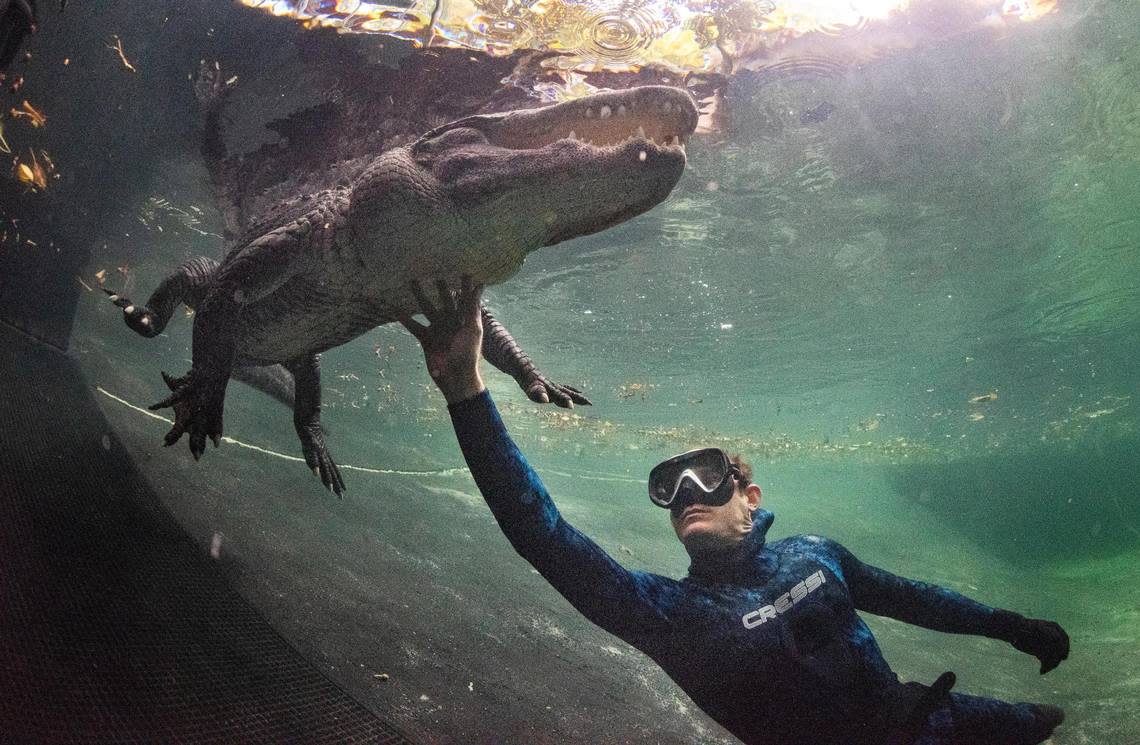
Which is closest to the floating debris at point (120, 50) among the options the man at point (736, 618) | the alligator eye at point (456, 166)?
the alligator eye at point (456, 166)

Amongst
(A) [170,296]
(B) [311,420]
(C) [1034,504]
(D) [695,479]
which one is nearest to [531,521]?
(D) [695,479]

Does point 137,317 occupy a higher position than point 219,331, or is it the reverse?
point 219,331

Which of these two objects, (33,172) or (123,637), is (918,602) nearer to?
(123,637)

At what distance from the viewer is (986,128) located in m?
7.33

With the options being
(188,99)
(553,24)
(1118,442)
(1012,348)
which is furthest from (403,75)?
(1118,442)

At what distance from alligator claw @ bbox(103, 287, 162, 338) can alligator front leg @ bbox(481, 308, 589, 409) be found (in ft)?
8.43

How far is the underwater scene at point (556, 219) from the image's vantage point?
10.8ft

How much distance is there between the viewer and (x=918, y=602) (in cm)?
297

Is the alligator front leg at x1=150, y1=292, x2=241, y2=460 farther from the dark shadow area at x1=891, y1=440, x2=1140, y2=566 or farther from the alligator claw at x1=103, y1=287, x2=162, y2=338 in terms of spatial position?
the dark shadow area at x1=891, y1=440, x2=1140, y2=566

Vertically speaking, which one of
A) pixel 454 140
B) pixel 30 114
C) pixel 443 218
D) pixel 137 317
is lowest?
pixel 137 317

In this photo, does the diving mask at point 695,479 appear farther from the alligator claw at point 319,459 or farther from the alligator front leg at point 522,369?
the alligator claw at point 319,459

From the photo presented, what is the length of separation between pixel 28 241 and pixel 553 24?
6.66 m

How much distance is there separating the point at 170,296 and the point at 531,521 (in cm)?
449

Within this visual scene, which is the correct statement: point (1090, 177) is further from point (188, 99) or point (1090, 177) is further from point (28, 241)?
point (28, 241)
